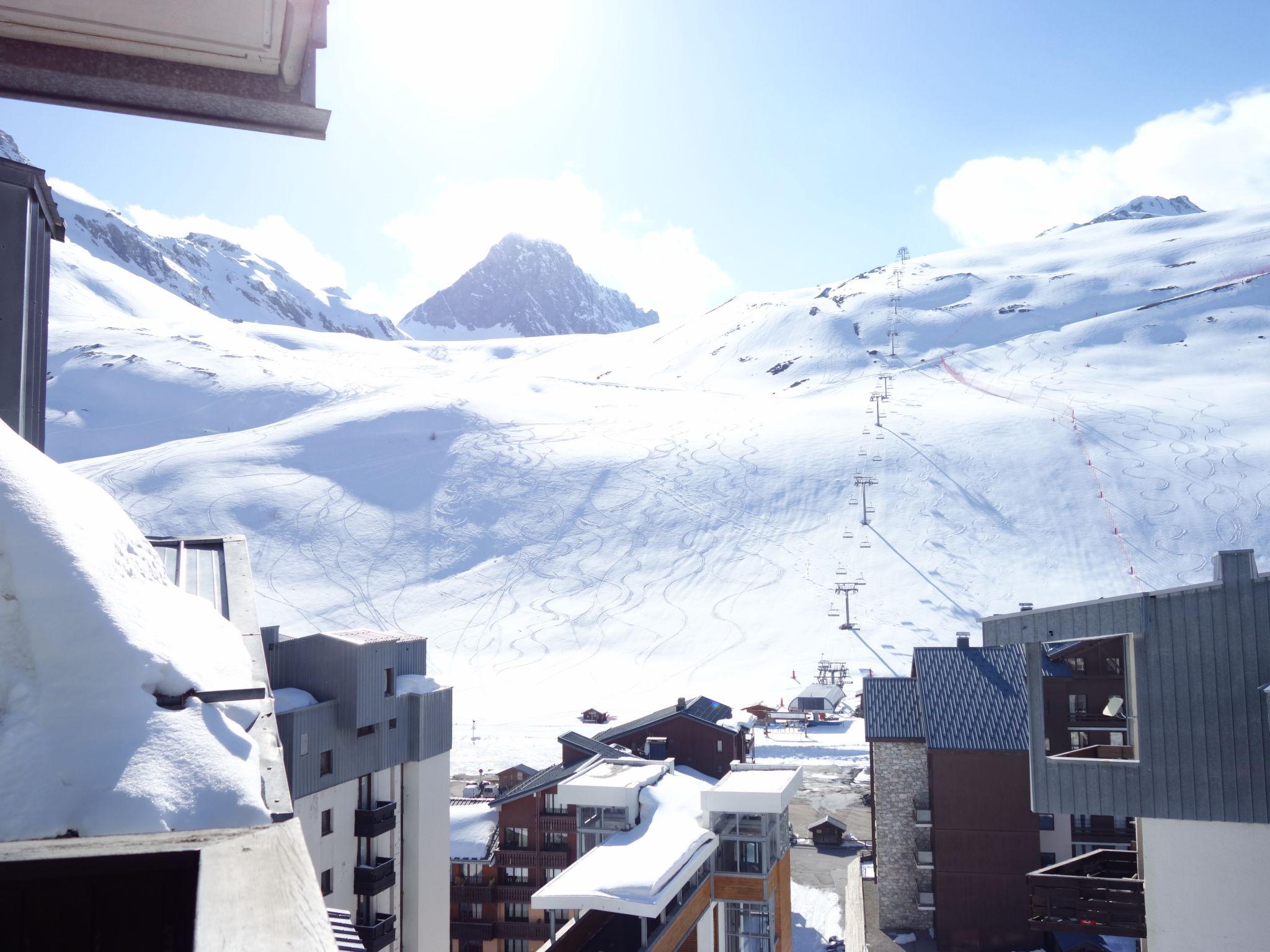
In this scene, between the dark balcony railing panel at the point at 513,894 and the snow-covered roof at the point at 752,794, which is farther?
the dark balcony railing panel at the point at 513,894

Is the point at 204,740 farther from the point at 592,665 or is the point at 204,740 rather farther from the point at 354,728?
the point at 592,665

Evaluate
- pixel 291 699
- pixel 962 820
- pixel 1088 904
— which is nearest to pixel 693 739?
pixel 962 820

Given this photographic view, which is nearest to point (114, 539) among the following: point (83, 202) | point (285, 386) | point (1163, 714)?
point (1163, 714)

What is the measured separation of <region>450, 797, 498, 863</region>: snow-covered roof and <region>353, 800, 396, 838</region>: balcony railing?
195 inches

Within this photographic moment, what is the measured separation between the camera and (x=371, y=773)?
12305 mm

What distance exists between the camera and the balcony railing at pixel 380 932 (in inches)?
460

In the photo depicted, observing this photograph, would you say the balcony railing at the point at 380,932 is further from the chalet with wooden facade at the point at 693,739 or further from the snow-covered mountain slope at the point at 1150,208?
the snow-covered mountain slope at the point at 1150,208

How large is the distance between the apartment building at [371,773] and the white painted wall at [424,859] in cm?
2

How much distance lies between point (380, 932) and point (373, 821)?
1437 millimetres

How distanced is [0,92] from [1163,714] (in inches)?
288

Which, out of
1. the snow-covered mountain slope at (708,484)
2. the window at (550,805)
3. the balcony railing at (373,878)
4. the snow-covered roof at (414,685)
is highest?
the snow-covered mountain slope at (708,484)

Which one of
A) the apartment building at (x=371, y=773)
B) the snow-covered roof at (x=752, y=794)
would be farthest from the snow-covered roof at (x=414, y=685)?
the snow-covered roof at (x=752, y=794)

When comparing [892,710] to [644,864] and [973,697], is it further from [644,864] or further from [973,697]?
[644,864]

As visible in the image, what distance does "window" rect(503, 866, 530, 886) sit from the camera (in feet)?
57.3
